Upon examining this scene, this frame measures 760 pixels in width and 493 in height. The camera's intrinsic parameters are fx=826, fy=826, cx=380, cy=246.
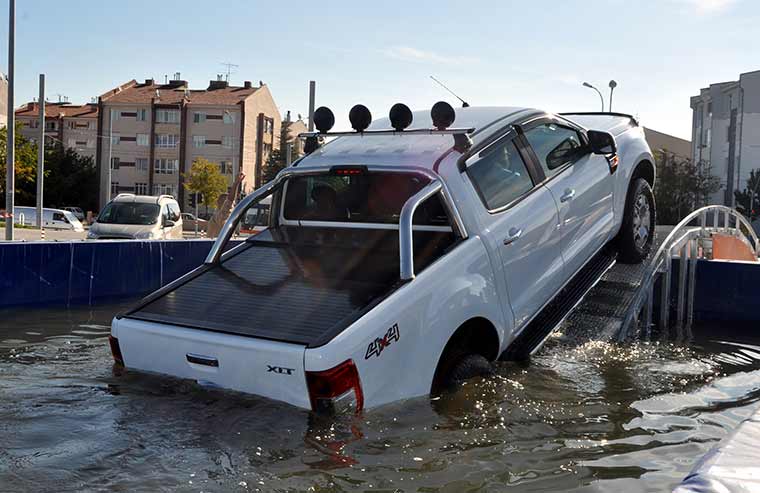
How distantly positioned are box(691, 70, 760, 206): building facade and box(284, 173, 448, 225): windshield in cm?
5962

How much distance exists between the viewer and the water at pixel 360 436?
12.1 ft

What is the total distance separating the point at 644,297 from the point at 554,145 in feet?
6.43

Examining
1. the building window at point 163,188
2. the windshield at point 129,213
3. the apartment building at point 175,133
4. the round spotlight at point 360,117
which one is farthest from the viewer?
the building window at point 163,188

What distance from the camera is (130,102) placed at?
82.4 m

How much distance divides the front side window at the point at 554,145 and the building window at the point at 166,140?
3114 inches

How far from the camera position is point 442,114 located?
5.46m

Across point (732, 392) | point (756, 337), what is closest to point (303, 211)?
point (732, 392)

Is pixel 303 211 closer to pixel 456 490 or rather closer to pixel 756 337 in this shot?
pixel 456 490

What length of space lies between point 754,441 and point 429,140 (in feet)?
10.7

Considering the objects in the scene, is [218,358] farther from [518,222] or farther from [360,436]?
[518,222]

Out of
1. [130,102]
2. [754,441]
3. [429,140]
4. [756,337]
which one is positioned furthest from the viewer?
[130,102]

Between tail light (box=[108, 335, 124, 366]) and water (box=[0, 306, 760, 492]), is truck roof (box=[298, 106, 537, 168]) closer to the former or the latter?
water (box=[0, 306, 760, 492])

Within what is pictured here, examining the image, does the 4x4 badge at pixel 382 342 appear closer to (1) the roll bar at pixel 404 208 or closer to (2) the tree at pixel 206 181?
(1) the roll bar at pixel 404 208

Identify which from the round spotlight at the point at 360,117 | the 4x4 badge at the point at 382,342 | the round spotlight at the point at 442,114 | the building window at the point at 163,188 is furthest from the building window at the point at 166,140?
the 4x4 badge at the point at 382,342
